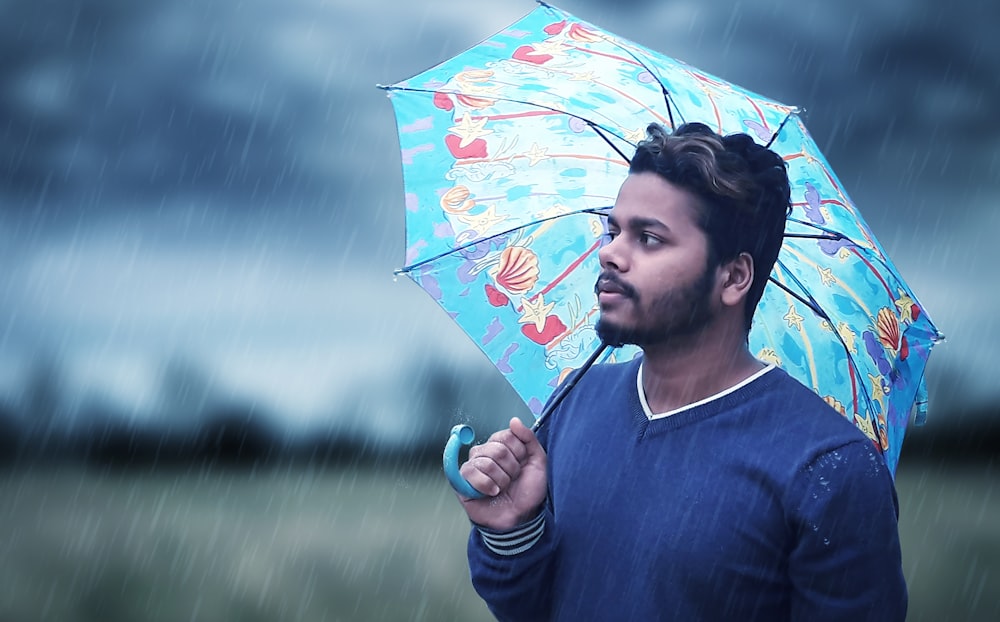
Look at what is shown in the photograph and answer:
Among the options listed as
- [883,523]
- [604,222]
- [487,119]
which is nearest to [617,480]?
[883,523]

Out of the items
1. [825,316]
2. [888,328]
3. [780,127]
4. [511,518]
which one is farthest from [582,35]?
[511,518]

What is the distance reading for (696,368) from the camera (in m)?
2.26

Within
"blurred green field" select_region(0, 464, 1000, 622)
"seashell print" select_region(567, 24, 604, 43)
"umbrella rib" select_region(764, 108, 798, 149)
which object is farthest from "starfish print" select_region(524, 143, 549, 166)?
"blurred green field" select_region(0, 464, 1000, 622)

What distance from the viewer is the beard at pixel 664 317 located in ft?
7.30

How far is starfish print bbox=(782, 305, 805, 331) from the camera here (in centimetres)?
286

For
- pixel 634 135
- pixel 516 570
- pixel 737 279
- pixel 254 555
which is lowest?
pixel 254 555

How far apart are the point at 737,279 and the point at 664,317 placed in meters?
0.22

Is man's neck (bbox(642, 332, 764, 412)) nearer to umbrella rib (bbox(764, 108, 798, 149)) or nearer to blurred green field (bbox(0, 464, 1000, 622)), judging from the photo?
umbrella rib (bbox(764, 108, 798, 149))

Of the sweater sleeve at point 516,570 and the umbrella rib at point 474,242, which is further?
the umbrella rib at point 474,242

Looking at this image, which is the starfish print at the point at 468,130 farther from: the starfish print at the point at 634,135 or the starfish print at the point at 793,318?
the starfish print at the point at 793,318

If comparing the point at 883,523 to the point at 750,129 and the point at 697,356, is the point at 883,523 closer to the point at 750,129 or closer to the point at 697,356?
the point at 697,356

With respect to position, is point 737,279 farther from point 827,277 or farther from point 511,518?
point 511,518

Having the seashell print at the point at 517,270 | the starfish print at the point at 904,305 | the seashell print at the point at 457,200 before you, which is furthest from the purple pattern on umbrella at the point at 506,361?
the starfish print at the point at 904,305

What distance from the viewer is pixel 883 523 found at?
1.99 m
